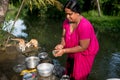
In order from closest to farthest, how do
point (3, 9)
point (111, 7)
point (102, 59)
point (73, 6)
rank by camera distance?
point (73, 6) < point (3, 9) < point (102, 59) < point (111, 7)

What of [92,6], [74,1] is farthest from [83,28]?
[92,6]

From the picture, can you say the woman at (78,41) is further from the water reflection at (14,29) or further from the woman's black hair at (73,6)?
the water reflection at (14,29)

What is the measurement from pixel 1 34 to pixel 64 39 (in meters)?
5.82

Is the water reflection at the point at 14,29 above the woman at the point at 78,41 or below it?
below

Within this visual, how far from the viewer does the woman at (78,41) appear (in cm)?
345

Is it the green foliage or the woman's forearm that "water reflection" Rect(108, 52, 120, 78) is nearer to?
the woman's forearm

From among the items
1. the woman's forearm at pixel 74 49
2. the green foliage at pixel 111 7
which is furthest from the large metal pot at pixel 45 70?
the green foliage at pixel 111 7

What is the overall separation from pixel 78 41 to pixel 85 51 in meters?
0.15

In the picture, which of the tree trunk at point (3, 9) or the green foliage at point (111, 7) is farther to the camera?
the green foliage at point (111, 7)

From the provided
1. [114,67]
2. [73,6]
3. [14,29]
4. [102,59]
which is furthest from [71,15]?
[14,29]

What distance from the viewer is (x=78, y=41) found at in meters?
3.55

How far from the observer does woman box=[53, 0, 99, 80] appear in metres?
3.45

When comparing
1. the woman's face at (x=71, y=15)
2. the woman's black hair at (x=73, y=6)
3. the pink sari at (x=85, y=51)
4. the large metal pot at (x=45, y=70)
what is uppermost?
the woman's black hair at (x=73, y=6)

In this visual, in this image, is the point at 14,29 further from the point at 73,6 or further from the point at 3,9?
the point at 73,6
